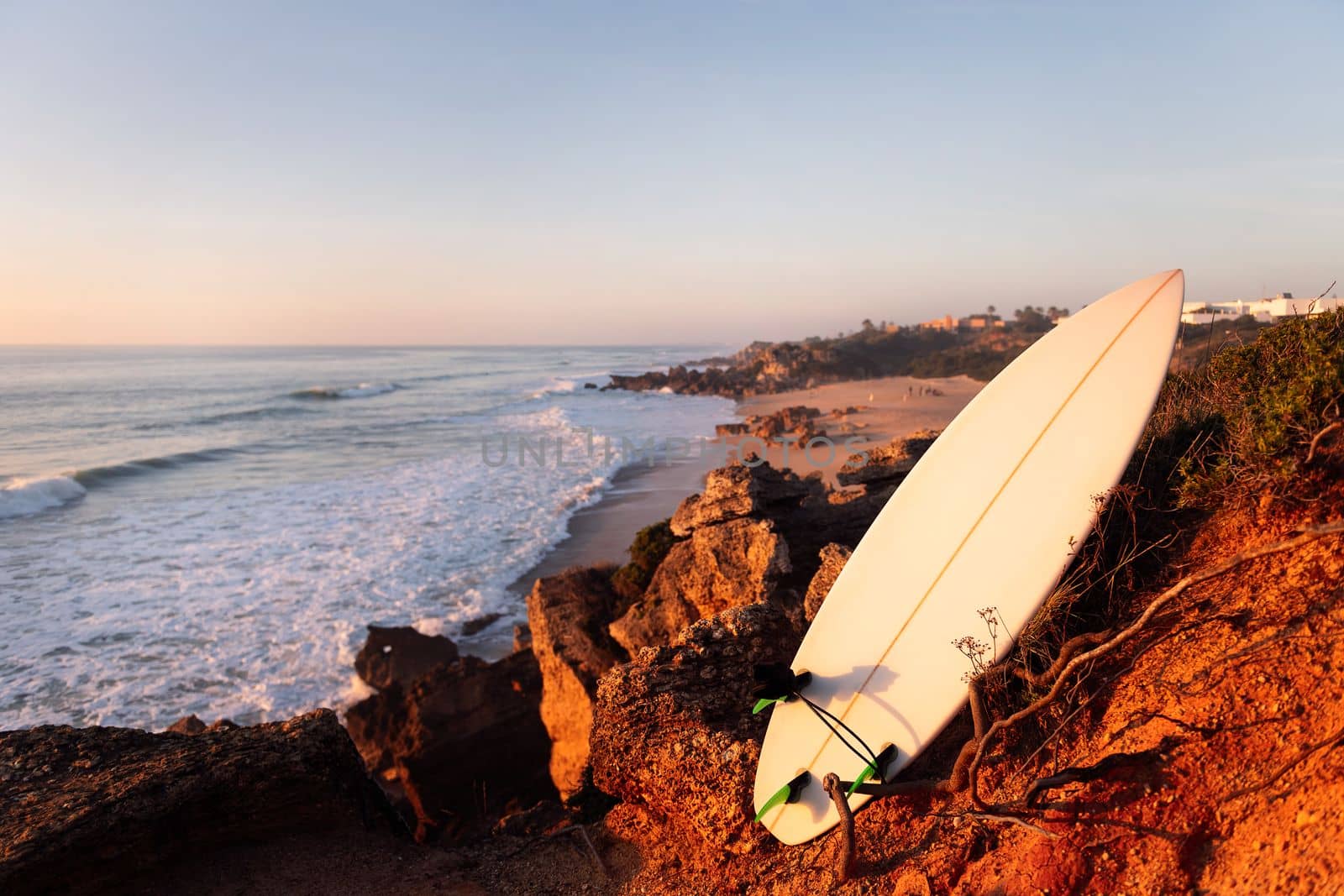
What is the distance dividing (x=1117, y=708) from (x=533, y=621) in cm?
515

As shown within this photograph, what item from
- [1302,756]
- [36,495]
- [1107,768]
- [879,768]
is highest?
[1302,756]

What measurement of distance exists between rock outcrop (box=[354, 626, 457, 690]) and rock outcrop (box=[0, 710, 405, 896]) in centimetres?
388

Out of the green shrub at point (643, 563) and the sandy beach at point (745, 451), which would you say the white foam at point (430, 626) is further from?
the green shrub at point (643, 563)

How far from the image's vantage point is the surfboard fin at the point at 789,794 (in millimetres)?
3408

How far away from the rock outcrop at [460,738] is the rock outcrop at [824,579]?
130 inches

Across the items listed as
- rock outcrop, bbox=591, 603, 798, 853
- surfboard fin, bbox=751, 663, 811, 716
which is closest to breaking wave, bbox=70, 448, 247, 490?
rock outcrop, bbox=591, 603, 798, 853

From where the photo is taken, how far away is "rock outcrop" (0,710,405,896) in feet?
10.1

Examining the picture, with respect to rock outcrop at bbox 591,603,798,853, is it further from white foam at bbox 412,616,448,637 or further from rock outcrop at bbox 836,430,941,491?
white foam at bbox 412,616,448,637

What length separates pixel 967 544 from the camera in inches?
147

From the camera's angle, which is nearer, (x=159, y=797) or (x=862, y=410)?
(x=159, y=797)

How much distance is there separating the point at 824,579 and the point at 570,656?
268 centimetres

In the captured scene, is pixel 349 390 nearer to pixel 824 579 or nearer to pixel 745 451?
pixel 745 451

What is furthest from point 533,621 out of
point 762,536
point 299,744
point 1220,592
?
point 1220,592

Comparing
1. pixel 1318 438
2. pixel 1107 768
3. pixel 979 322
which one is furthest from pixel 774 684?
pixel 979 322
